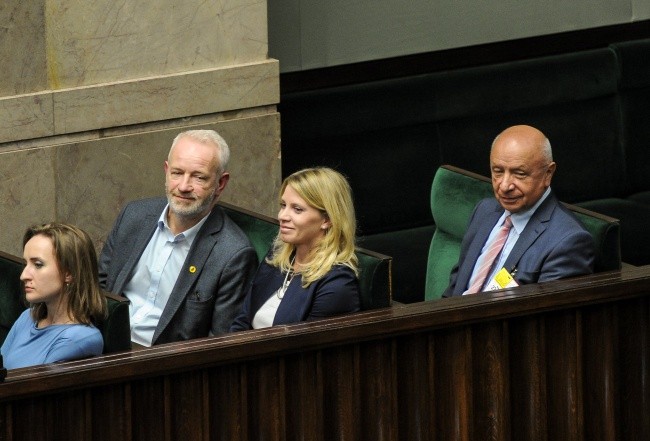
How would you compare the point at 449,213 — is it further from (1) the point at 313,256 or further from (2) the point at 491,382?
(2) the point at 491,382

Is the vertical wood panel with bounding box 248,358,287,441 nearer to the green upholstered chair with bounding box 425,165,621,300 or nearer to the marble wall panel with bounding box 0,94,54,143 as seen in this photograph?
the green upholstered chair with bounding box 425,165,621,300

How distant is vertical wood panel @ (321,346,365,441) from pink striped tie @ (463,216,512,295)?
97 cm

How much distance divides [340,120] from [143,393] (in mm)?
2947

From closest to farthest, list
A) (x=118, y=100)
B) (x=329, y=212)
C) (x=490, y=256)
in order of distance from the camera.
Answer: (x=329, y=212) < (x=490, y=256) < (x=118, y=100)

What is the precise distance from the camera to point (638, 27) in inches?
290

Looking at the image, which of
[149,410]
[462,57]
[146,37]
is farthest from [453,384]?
[462,57]

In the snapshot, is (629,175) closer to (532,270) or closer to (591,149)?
(591,149)

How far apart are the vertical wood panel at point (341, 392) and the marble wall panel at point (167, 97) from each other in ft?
6.77

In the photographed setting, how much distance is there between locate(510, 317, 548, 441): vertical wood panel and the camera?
4117 mm

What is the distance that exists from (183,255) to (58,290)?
0.72 metres

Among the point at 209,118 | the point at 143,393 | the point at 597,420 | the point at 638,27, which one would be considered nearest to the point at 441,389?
the point at 597,420

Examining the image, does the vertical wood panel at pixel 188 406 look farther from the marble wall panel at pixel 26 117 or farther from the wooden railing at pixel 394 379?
the marble wall panel at pixel 26 117

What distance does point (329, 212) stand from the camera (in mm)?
4473

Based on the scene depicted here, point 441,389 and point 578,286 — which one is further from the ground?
point 578,286
